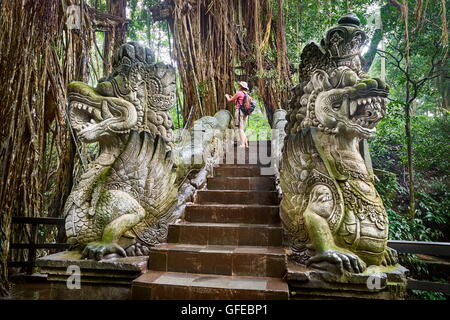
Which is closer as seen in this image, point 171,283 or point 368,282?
point 368,282

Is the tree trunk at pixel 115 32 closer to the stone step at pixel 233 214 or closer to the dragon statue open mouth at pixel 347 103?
the stone step at pixel 233 214

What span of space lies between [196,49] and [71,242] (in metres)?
4.55

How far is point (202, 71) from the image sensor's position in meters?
5.92

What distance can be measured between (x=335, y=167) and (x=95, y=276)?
217 cm

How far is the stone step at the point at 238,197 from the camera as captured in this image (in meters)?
3.49

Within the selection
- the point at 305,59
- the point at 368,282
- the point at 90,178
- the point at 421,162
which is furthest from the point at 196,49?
the point at 421,162

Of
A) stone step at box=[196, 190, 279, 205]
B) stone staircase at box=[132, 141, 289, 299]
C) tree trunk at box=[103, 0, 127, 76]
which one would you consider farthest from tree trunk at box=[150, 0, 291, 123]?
stone staircase at box=[132, 141, 289, 299]

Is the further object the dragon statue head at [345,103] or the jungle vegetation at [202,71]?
the jungle vegetation at [202,71]

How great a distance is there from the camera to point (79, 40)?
355 cm

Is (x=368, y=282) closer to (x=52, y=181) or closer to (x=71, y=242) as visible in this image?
(x=71, y=242)

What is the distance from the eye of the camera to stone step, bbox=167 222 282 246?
2789mm

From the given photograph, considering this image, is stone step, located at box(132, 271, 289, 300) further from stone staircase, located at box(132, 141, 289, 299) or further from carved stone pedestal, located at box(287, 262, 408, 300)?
carved stone pedestal, located at box(287, 262, 408, 300)

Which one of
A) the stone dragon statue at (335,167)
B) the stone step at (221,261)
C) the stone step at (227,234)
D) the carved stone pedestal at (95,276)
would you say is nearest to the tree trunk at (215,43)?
the stone dragon statue at (335,167)

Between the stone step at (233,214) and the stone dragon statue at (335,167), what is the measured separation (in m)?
0.46
